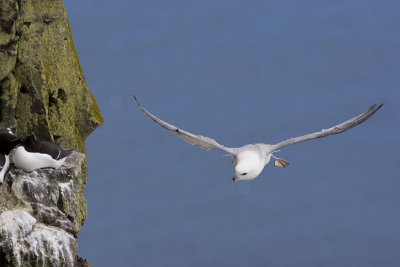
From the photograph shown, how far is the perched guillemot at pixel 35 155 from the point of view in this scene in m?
12.4

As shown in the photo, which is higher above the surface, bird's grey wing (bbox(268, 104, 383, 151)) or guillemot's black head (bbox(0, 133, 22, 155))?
bird's grey wing (bbox(268, 104, 383, 151))

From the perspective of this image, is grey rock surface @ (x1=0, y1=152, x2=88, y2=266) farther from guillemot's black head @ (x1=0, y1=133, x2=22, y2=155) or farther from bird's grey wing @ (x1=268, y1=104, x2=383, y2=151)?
bird's grey wing @ (x1=268, y1=104, x2=383, y2=151)

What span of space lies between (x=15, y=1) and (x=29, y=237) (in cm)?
311

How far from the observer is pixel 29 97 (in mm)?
13766

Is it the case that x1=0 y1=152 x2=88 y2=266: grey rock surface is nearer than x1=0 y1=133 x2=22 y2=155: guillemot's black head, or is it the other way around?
x1=0 y1=152 x2=88 y2=266: grey rock surface

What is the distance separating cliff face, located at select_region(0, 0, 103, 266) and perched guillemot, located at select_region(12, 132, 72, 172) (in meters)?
0.12

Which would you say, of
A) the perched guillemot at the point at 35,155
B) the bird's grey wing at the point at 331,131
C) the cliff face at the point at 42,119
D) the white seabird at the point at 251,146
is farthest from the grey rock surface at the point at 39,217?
the bird's grey wing at the point at 331,131

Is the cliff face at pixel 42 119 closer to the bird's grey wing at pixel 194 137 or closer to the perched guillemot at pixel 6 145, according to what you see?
the perched guillemot at pixel 6 145

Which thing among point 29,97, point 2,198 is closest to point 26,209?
point 2,198

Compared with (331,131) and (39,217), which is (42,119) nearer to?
(39,217)

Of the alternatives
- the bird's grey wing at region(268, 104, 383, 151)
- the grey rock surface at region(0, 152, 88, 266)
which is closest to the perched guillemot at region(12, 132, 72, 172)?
the grey rock surface at region(0, 152, 88, 266)

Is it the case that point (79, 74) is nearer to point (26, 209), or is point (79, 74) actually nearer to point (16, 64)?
point (16, 64)

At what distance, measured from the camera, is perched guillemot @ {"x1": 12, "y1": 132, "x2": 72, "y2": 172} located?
1240 centimetres

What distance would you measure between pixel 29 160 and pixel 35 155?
3.7 inches
